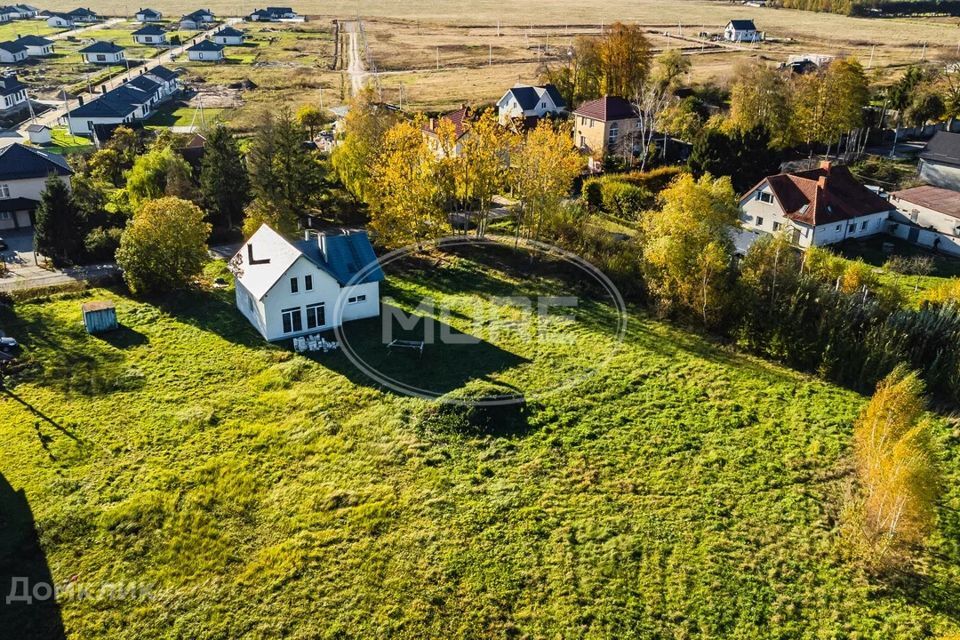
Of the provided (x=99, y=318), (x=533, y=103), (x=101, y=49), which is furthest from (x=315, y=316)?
(x=101, y=49)

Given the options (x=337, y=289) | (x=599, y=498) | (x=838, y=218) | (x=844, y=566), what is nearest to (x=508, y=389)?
(x=599, y=498)

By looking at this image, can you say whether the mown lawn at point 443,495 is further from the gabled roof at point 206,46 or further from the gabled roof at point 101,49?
the gabled roof at point 206,46

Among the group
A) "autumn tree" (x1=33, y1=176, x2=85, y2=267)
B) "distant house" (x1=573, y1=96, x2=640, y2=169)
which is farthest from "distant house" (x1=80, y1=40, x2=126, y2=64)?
"distant house" (x1=573, y1=96, x2=640, y2=169)

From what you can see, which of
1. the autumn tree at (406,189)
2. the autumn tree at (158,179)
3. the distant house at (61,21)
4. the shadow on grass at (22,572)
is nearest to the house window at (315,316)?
the autumn tree at (406,189)

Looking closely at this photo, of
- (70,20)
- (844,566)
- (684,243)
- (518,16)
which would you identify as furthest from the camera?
(518,16)

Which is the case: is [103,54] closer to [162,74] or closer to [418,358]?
[162,74]

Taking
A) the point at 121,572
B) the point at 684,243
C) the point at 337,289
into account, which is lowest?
the point at 121,572

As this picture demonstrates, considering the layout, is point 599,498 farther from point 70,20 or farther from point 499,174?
point 70,20
